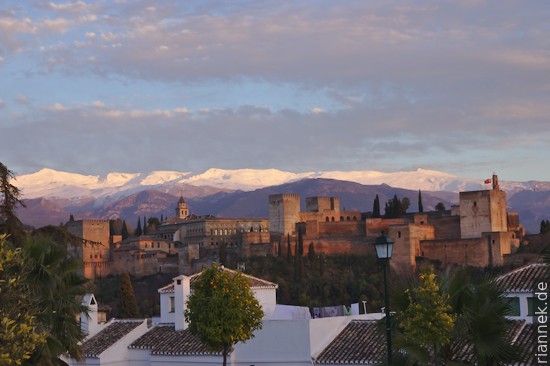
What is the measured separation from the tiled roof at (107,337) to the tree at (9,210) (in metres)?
12.7

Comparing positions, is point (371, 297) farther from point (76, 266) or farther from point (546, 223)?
point (76, 266)

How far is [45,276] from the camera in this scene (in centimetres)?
1992

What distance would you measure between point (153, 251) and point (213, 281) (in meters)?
96.8

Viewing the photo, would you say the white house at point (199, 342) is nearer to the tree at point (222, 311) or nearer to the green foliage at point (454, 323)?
the tree at point (222, 311)

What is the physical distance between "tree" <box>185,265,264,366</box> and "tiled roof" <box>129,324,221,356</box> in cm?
434

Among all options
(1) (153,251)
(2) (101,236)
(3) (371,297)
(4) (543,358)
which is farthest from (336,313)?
(2) (101,236)

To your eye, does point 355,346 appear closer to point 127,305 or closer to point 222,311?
point 222,311

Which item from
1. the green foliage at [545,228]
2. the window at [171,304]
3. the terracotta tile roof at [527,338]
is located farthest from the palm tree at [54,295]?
the green foliage at [545,228]

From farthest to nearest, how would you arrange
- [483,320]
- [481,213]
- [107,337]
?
[481,213]
[107,337]
[483,320]

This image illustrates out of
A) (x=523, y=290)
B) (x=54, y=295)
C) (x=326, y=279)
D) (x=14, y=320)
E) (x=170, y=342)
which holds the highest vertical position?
(x=54, y=295)

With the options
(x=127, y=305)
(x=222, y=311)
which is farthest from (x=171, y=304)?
(x=127, y=305)

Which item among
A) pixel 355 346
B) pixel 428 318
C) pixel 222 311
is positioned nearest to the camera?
pixel 428 318

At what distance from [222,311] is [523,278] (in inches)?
315

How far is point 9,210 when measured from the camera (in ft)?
73.0
